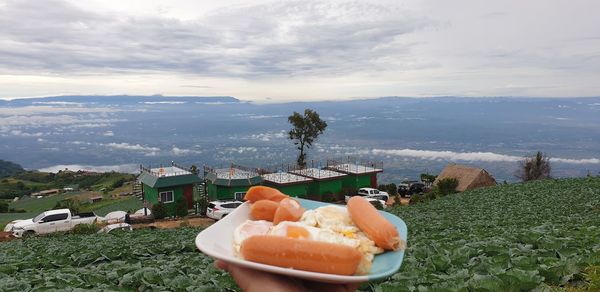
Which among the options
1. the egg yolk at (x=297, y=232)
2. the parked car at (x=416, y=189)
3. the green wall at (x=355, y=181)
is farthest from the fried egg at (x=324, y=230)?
the parked car at (x=416, y=189)

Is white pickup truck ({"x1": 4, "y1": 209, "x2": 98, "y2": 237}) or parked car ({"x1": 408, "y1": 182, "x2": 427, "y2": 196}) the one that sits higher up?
white pickup truck ({"x1": 4, "y1": 209, "x2": 98, "y2": 237})

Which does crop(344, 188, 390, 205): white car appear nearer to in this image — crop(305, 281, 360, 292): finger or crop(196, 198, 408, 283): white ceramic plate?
crop(196, 198, 408, 283): white ceramic plate

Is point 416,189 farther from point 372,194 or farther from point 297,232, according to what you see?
point 297,232

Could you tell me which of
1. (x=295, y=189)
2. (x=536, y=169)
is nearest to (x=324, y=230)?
(x=295, y=189)

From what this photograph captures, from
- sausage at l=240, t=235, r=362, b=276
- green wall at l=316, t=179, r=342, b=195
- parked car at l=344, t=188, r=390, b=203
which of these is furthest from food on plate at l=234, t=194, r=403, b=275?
A: green wall at l=316, t=179, r=342, b=195

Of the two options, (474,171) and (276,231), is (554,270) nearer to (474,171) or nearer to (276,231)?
(276,231)

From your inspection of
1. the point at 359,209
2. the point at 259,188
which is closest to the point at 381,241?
the point at 359,209

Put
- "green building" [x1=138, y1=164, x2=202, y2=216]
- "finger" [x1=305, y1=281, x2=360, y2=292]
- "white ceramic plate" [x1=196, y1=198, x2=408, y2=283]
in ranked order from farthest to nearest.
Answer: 1. "green building" [x1=138, y1=164, x2=202, y2=216]
2. "finger" [x1=305, y1=281, x2=360, y2=292]
3. "white ceramic plate" [x1=196, y1=198, x2=408, y2=283]
